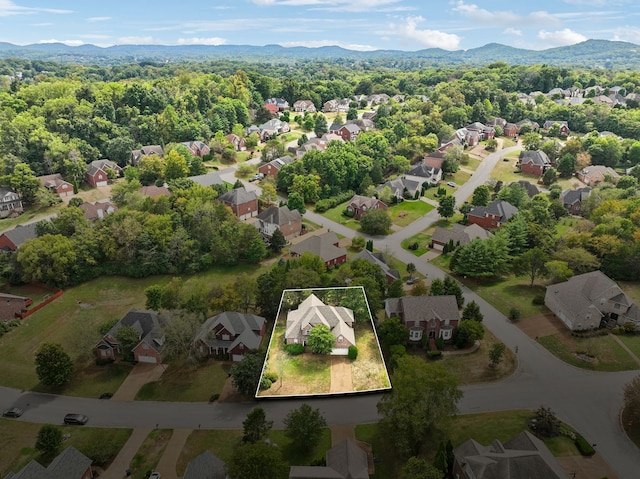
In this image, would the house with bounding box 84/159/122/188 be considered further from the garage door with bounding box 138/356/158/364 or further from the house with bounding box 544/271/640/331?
the house with bounding box 544/271/640/331

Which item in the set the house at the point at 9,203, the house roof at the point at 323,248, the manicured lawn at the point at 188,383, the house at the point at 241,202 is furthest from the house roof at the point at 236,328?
the house at the point at 9,203

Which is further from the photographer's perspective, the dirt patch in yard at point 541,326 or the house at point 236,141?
the house at point 236,141

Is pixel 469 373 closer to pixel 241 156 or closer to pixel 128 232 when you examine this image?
pixel 128 232

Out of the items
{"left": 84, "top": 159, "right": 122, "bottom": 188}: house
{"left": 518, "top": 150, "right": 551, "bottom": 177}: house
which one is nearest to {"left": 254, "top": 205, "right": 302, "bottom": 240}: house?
{"left": 84, "top": 159, "right": 122, "bottom": 188}: house

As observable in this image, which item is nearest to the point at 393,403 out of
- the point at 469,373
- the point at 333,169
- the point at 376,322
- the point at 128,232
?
the point at 469,373

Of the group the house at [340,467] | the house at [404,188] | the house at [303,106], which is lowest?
the house at [340,467]

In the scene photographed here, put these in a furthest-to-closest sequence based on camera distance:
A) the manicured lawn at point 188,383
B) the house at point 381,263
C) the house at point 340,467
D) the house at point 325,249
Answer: the house at point 325,249, the house at point 381,263, the manicured lawn at point 188,383, the house at point 340,467

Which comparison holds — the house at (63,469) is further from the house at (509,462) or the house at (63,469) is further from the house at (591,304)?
the house at (591,304)
